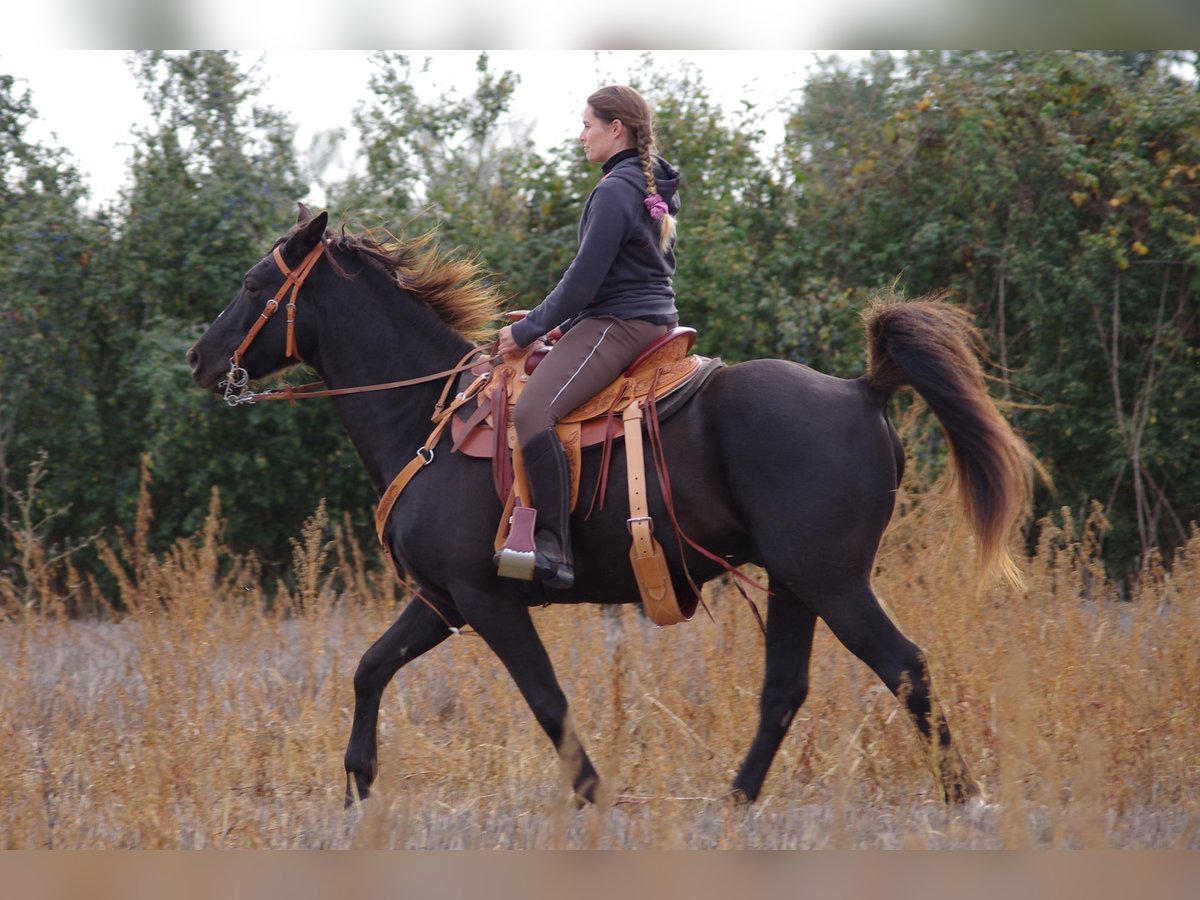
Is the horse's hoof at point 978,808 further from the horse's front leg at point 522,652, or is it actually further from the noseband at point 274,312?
the noseband at point 274,312

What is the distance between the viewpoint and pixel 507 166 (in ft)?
34.7

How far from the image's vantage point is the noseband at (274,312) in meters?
4.73

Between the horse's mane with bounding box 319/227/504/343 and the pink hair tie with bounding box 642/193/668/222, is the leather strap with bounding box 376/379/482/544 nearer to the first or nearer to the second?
the horse's mane with bounding box 319/227/504/343

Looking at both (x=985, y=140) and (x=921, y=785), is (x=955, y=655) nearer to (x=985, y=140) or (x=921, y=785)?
(x=921, y=785)

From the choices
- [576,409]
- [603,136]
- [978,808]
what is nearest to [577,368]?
[576,409]

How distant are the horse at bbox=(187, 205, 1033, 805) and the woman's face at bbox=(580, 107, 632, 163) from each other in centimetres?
85

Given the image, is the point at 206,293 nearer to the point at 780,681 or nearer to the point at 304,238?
the point at 304,238

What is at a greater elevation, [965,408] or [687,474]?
[965,408]

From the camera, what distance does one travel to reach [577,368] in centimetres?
424

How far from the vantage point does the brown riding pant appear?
4.18 metres

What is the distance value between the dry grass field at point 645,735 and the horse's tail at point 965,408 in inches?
9.0

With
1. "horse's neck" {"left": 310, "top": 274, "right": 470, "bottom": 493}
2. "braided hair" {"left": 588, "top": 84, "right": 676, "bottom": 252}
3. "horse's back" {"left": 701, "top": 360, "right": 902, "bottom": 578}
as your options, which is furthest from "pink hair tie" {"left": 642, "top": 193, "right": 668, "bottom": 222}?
"horse's neck" {"left": 310, "top": 274, "right": 470, "bottom": 493}

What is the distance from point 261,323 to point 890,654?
279cm

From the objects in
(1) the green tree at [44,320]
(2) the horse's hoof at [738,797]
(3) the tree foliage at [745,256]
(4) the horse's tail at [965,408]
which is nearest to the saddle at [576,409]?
(4) the horse's tail at [965,408]
